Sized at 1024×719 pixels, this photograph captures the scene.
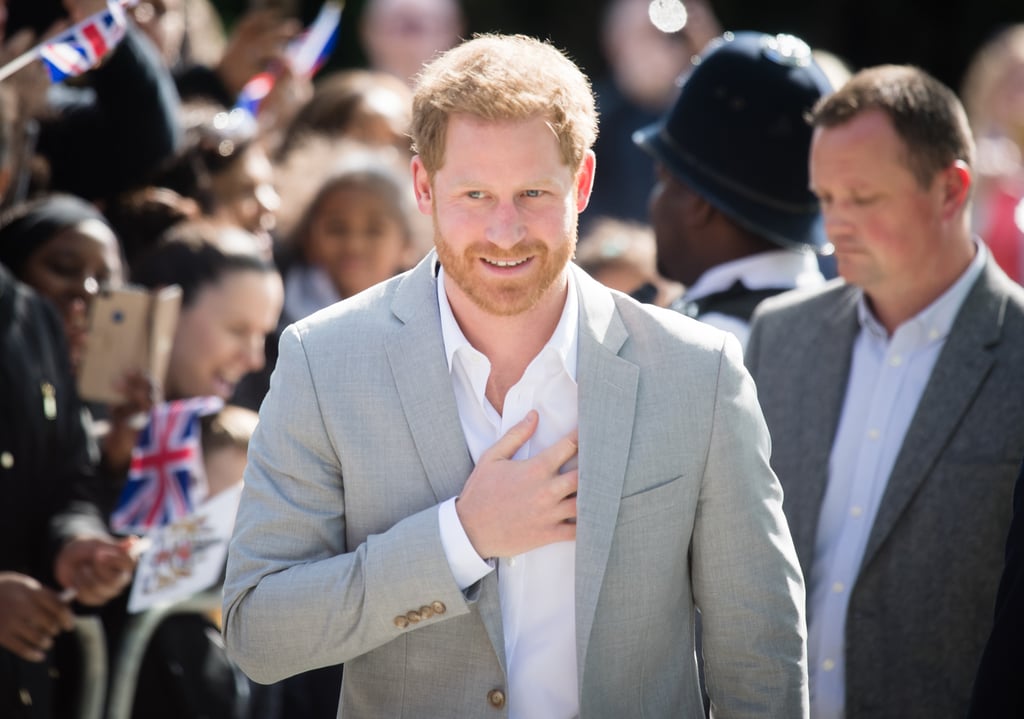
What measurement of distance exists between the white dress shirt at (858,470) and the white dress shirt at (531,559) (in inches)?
45.1

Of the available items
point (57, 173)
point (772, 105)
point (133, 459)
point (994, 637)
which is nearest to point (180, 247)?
point (57, 173)

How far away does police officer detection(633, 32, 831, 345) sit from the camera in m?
4.09

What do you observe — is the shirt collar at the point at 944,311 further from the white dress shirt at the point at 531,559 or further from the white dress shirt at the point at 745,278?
the white dress shirt at the point at 531,559

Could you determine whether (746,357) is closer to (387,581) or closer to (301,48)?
(387,581)

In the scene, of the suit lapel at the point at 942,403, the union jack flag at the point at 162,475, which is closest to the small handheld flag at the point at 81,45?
the union jack flag at the point at 162,475

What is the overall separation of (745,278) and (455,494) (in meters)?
1.74

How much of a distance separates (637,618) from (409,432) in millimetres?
560

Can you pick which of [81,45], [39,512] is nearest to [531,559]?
[39,512]

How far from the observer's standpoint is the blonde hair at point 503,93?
98.3 inches

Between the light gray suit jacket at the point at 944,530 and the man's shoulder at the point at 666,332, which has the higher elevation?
the man's shoulder at the point at 666,332

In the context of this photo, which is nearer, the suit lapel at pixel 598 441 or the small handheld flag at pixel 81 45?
the suit lapel at pixel 598 441

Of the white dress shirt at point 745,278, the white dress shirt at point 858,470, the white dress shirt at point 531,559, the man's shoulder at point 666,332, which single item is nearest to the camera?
the white dress shirt at point 531,559

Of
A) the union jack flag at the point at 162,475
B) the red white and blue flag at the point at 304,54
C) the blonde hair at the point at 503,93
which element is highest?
the blonde hair at the point at 503,93

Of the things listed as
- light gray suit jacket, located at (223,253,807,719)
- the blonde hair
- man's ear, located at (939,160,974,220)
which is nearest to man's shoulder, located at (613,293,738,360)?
light gray suit jacket, located at (223,253,807,719)
